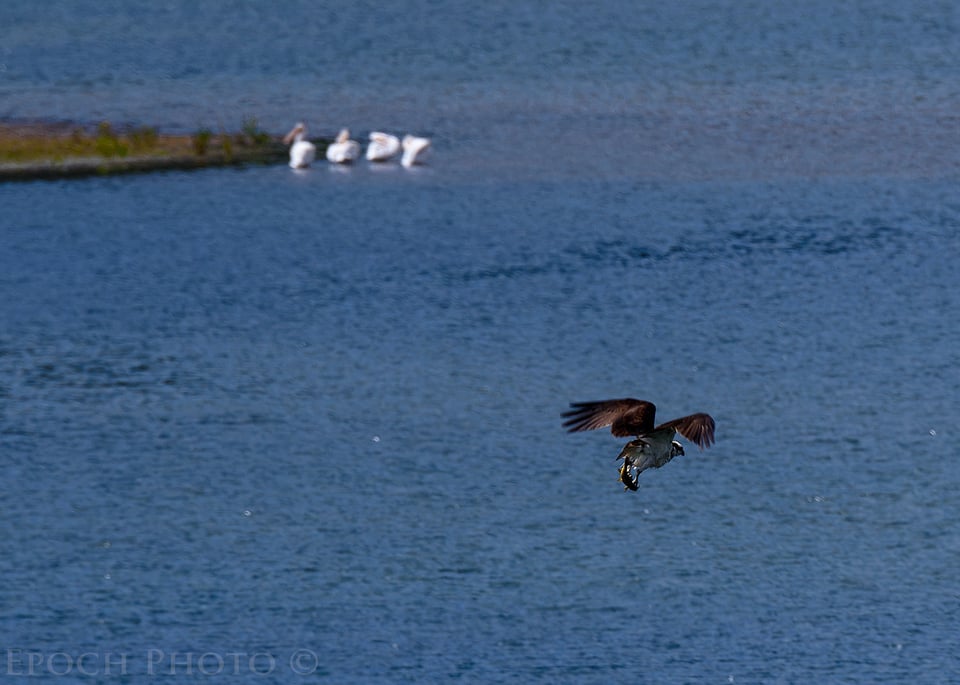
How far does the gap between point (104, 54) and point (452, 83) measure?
706 inches

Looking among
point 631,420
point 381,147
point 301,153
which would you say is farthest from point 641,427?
point 381,147

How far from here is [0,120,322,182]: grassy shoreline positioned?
58469 millimetres

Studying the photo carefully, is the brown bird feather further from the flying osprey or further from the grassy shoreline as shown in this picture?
the grassy shoreline

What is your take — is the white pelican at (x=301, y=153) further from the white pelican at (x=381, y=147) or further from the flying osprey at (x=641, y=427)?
the flying osprey at (x=641, y=427)

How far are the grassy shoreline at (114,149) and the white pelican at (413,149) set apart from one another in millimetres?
4203

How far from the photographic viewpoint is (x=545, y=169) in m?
60.2

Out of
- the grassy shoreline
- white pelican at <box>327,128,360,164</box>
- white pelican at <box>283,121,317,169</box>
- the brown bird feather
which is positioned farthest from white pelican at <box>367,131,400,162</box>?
the brown bird feather

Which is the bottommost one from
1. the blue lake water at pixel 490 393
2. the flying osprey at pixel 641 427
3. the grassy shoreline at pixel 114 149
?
the blue lake water at pixel 490 393

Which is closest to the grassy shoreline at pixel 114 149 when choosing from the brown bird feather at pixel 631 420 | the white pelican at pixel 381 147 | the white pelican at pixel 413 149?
the white pelican at pixel 381 147

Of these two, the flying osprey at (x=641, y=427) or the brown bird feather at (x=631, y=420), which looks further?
the brown bird feather at (x=631, y=420)

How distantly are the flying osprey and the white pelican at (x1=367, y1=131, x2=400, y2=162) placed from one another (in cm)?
4429

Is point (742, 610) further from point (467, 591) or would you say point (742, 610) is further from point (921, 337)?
point (921, 337)

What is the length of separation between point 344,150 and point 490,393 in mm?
20798

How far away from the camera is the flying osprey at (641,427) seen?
16.6m
